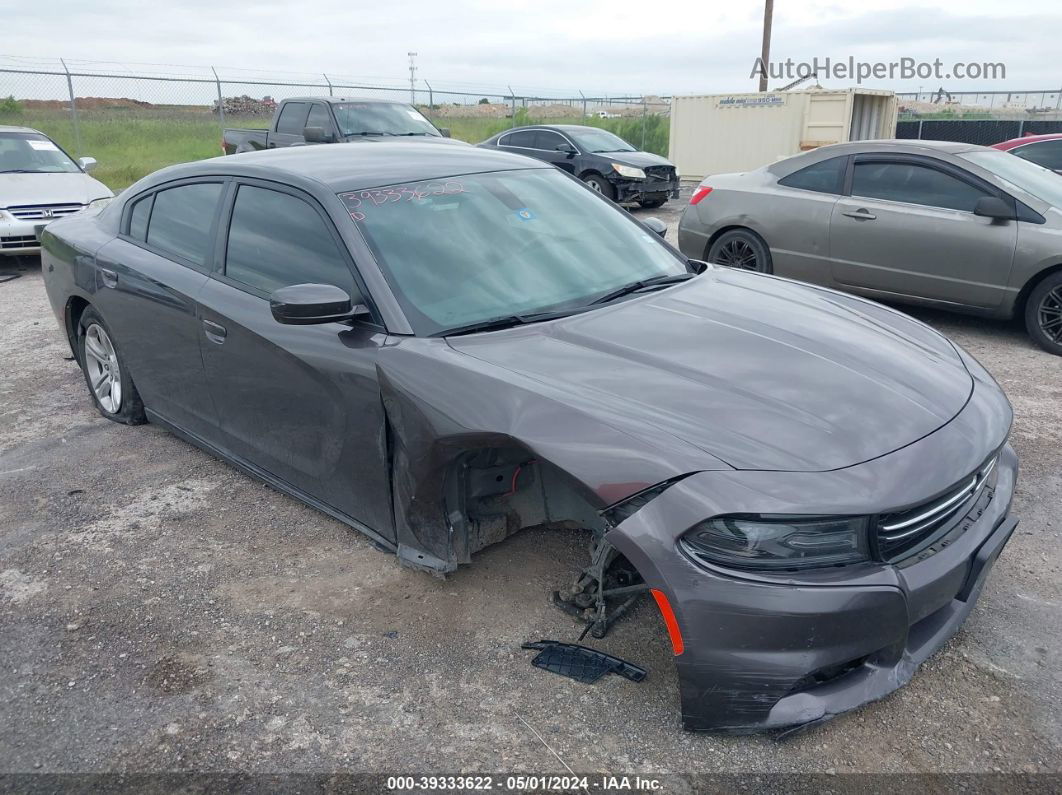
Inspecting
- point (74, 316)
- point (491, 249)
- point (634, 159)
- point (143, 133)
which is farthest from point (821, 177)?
point (143, 133)

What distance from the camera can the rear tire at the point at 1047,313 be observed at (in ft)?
20.1

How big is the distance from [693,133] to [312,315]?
19.7m

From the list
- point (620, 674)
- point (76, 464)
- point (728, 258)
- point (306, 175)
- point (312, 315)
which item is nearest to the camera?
point (620, 674)

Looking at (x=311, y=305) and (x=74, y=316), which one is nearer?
(x=311, y=305)

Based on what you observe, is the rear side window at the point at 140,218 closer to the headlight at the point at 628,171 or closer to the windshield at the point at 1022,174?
the windshield at the point at 1022,174

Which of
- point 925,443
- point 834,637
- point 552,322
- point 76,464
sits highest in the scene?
point 552,322

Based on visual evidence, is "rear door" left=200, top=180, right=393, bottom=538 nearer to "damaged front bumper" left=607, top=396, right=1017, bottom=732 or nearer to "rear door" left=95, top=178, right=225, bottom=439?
"rear door" left=95, top=178, right=225, bottom=439

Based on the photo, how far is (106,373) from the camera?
16.4 feet

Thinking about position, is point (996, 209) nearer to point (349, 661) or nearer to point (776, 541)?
point (776, 541)

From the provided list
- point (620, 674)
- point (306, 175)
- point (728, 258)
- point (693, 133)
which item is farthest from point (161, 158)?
point (620, 674)

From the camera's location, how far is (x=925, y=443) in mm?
2518

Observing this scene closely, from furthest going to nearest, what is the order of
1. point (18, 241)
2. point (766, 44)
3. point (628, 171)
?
point (766, 44) → point (628, 171) → point (18, 241)

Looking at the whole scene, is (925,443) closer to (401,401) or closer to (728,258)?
(401,401)

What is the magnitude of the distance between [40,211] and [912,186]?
881 cm
